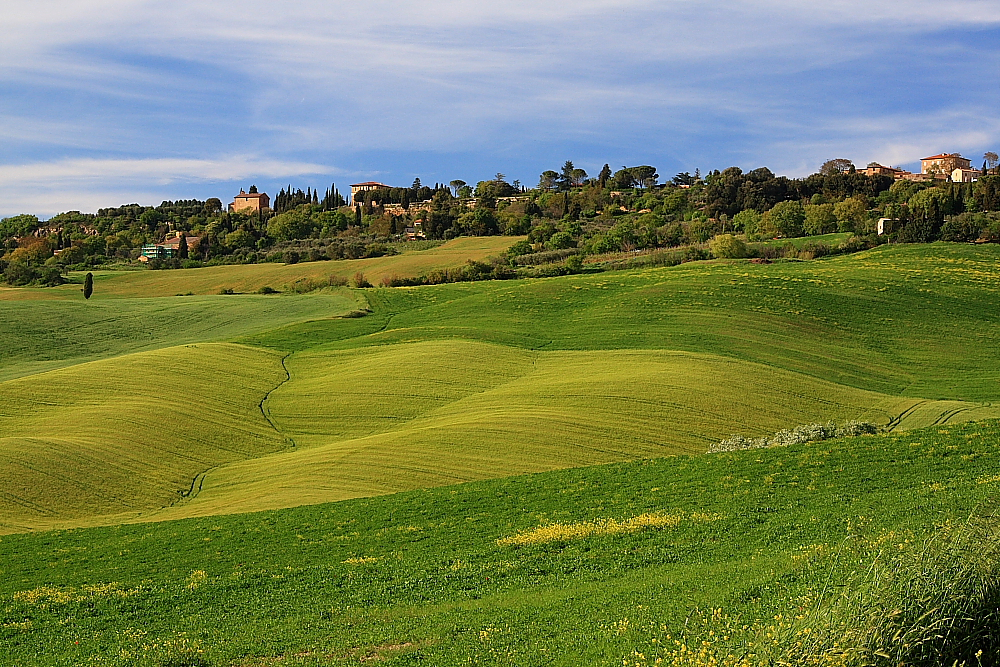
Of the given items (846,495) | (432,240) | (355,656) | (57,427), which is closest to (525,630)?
(355,656)

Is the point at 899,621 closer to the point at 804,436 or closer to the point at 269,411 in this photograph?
the point at 804,436

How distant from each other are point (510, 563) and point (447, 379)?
31265 millimetres

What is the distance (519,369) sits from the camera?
170ft

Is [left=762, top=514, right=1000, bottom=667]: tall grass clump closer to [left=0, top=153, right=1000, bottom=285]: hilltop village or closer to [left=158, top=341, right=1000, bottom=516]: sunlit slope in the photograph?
[left=158, top=341, right=1000, bottom=516]: sunlit slope

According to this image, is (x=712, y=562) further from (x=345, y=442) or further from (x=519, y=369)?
(x=519, y=369)

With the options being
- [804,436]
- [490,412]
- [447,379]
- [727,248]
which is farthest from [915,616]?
[727,248]

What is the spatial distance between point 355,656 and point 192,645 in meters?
2.85

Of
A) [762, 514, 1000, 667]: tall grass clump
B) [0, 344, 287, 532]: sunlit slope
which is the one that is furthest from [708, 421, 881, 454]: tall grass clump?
[762, 514, 1000, 667]: tall grass clump

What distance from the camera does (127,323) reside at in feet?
246

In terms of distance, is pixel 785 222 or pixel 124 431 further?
pixel 785 222

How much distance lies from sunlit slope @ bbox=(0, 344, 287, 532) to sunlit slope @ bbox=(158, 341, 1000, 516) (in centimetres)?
173

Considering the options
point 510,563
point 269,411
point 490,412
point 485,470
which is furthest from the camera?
point 269,411

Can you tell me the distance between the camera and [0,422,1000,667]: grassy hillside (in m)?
12.4

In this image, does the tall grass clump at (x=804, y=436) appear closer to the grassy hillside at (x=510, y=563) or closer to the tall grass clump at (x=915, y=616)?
the grassy hillside at (x=510, y=563)
